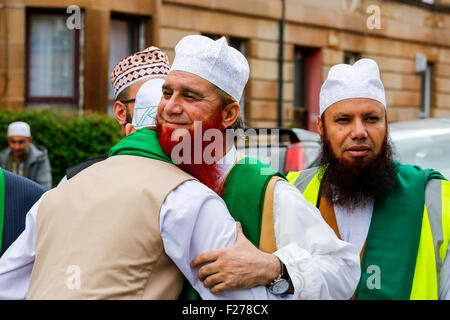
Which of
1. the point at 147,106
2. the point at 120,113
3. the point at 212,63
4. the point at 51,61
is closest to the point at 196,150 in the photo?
the point at 212,63

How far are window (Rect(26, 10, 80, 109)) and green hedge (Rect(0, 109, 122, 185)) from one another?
144 centimetres

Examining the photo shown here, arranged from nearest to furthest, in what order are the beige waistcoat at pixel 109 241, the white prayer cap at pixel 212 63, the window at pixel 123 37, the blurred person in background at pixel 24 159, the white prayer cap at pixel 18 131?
1. the beige waistcoat at pixel 109 241
2. the white prayer cap at pixel 212 63
3. the blurred person in background at pixel 24 159
4. the white prayer cap at pixel 18 131
5. the window at pixel 123 37

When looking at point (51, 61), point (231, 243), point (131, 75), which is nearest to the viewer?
point (231, 243)

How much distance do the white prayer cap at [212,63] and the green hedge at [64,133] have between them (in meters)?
10.7

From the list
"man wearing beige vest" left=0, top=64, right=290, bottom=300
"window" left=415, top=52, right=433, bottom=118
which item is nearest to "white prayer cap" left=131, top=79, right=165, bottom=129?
"man wearing beige vest" left=0, top=64, right=290, bottom=300

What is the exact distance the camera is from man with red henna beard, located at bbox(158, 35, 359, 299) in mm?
2414

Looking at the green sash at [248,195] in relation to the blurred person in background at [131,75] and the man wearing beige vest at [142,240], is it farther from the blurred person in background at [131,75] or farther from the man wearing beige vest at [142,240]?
the blurred person in background at [131,75]

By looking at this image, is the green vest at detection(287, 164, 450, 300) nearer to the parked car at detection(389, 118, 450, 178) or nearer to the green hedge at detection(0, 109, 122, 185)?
the parked car at detection(389, 118, 450, 178)

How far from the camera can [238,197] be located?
2699 mm

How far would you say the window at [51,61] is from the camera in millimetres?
15273

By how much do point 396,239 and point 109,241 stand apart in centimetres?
147

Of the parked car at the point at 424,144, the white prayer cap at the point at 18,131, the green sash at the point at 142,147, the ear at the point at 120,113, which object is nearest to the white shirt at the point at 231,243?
the green sash at the point at 142,147

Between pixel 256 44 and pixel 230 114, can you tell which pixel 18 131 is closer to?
pixel 230 114
